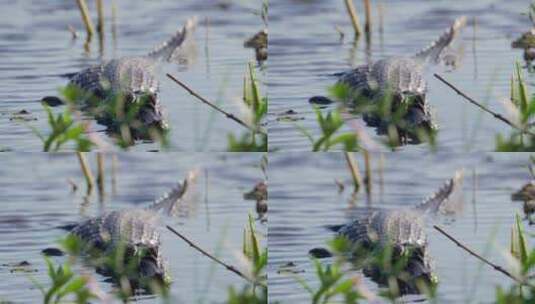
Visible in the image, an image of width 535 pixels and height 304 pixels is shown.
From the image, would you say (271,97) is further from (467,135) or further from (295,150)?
(467,135)

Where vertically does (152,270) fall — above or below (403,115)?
below

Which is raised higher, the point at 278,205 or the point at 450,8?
the point at 450,8

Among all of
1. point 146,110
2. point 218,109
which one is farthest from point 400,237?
point 146,110

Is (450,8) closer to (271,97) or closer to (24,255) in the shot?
(271,97)

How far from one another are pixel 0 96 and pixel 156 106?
0.65 meters

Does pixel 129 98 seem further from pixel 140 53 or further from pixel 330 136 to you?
pixel 330 136

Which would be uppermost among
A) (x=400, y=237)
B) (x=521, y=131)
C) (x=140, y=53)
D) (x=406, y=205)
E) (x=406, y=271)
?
(x=140, y=53)

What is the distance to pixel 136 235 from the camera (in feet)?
24.9

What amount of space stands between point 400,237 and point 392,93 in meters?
0.58

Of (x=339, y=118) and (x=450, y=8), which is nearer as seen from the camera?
(x=339, y=118)

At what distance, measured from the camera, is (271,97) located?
25.4ft

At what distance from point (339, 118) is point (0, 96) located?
1369 mm

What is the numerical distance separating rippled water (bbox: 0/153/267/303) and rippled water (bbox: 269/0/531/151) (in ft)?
0.96

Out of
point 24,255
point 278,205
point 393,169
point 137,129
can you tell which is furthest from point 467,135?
point 24,255
